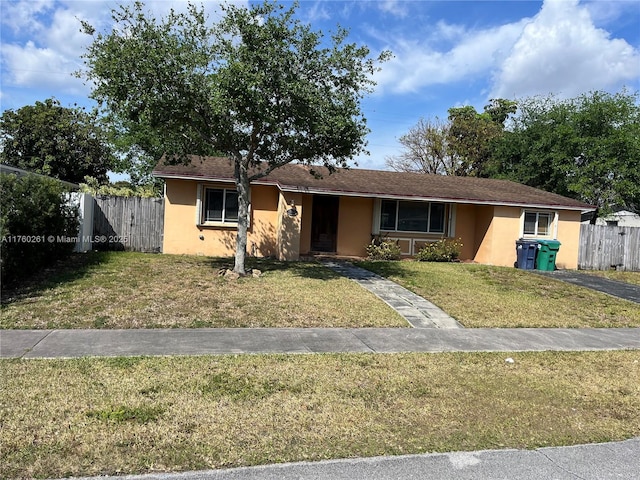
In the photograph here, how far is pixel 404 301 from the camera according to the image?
32.0ft

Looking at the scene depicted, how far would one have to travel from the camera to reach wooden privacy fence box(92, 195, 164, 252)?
48.9ft

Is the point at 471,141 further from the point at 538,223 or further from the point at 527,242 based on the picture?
the point at 527,242

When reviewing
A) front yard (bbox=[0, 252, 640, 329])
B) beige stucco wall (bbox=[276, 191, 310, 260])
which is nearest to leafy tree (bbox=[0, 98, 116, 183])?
beige stucco wall (bbox=[276, 191, 310, 260])

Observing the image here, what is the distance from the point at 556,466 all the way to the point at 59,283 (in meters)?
9.19

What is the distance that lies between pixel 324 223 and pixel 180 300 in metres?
9.58

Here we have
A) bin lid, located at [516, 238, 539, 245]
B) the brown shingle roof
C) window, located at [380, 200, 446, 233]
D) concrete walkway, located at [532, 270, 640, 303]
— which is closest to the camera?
concrete walkway, located at [532, 270, 640, 303]

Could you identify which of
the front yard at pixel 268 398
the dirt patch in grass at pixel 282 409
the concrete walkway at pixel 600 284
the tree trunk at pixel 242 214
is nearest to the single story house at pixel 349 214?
the concrete walkway at pixel 600 284

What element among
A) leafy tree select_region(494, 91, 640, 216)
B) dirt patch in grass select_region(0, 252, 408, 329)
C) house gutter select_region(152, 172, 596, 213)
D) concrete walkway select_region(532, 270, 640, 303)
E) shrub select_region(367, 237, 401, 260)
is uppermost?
leafy tree select_region(494, 91, 640, 216)

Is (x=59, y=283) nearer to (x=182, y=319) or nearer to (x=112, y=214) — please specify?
(x=182, y=319)

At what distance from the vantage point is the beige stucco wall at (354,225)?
667 inches

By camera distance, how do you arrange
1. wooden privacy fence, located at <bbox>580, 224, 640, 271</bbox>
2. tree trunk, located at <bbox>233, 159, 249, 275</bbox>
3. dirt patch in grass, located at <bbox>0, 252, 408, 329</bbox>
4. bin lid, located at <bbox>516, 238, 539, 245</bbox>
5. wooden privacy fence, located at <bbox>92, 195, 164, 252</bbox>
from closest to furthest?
dirt patch in grass, located at <bbox>0, 252, 408, 329</bbox>
tree trunk, located at <bbox>233, 159, 249, 275</bbox>
wooden privacy fence, located at <bbox>92, 195, 164, 252</bbox>
bin lid, located at <bbox>516, 238, 539, 245</bbox>
wooden privacy fence, located at <bbox>580, 224, 640, 271</bbox>

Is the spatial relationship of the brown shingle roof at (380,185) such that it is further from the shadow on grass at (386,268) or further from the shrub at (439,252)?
the shadow on grass at (386,268)

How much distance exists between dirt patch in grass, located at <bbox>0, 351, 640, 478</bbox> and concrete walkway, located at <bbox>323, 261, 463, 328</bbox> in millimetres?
2207

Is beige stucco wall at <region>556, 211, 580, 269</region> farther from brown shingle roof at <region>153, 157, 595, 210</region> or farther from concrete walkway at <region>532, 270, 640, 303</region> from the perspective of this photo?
Answer: concrete walkway at <region>532, 270, 640, 303</region>
